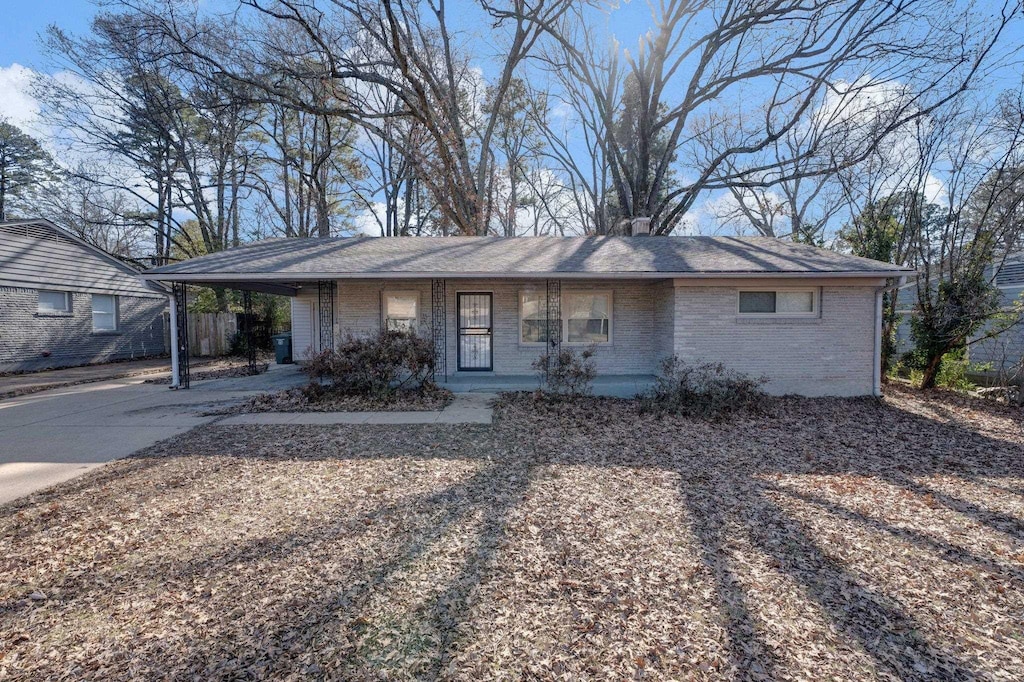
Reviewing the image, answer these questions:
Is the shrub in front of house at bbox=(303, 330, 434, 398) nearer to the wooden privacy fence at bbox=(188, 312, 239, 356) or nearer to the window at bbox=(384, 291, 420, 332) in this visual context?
the window at bbox=(384, 291, 420, 332)

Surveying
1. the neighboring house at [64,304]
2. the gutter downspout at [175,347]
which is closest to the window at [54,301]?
the neighboring house at [64,304]

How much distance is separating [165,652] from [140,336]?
19.6m

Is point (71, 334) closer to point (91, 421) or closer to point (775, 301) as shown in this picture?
point (91, 421)

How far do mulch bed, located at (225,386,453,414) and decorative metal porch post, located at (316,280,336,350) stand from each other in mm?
2140

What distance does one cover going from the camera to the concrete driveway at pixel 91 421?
17.4 feet

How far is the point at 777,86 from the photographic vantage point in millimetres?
16641

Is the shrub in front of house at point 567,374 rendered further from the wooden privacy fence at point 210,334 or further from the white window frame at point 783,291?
the wooden privacy fence at point 210,334

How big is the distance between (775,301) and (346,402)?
338 inches

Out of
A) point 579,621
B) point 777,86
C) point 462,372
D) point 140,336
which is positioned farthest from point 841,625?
point 140,336

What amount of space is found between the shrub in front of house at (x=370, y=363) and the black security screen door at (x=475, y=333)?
2.31 m

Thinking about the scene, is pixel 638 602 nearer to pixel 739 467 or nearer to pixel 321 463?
pixel 739 467

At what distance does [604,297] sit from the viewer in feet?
36.5

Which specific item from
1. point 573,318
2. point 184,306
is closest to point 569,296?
point 573,318

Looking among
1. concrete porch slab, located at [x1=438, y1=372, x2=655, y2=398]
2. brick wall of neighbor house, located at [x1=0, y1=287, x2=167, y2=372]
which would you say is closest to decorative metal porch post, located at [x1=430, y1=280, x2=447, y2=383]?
concrete porch slab, located at [x1=438, y1=372, x2=655, y2=398]
